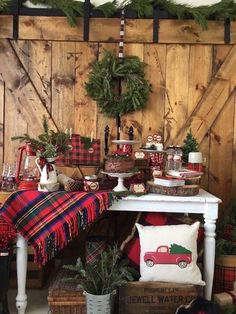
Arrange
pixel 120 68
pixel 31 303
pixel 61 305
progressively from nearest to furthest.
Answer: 1. pixel 61 305
2. pixel 31 303
3. pixel 120 68

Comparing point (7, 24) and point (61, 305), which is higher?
Answer: point (7, 24)

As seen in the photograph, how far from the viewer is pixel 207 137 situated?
3191mm

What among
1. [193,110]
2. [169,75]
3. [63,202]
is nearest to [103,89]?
[169,75]

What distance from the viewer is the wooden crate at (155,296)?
230 centimetres

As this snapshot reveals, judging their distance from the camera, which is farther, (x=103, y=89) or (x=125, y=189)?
(x=103, y=89)

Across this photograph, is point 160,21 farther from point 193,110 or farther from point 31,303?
point 31,303

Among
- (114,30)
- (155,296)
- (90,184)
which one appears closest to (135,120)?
(114,30)

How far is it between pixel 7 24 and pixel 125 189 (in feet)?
5.71

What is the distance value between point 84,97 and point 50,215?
1.19 metres

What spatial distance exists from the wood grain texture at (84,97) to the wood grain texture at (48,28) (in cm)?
11

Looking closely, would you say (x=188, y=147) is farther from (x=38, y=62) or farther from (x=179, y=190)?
(x=38, y=62)

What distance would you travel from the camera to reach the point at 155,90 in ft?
10.4

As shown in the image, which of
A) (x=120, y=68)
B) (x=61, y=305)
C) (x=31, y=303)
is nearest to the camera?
(x=61, y=305)

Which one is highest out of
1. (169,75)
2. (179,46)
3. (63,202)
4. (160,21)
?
(160,21)
